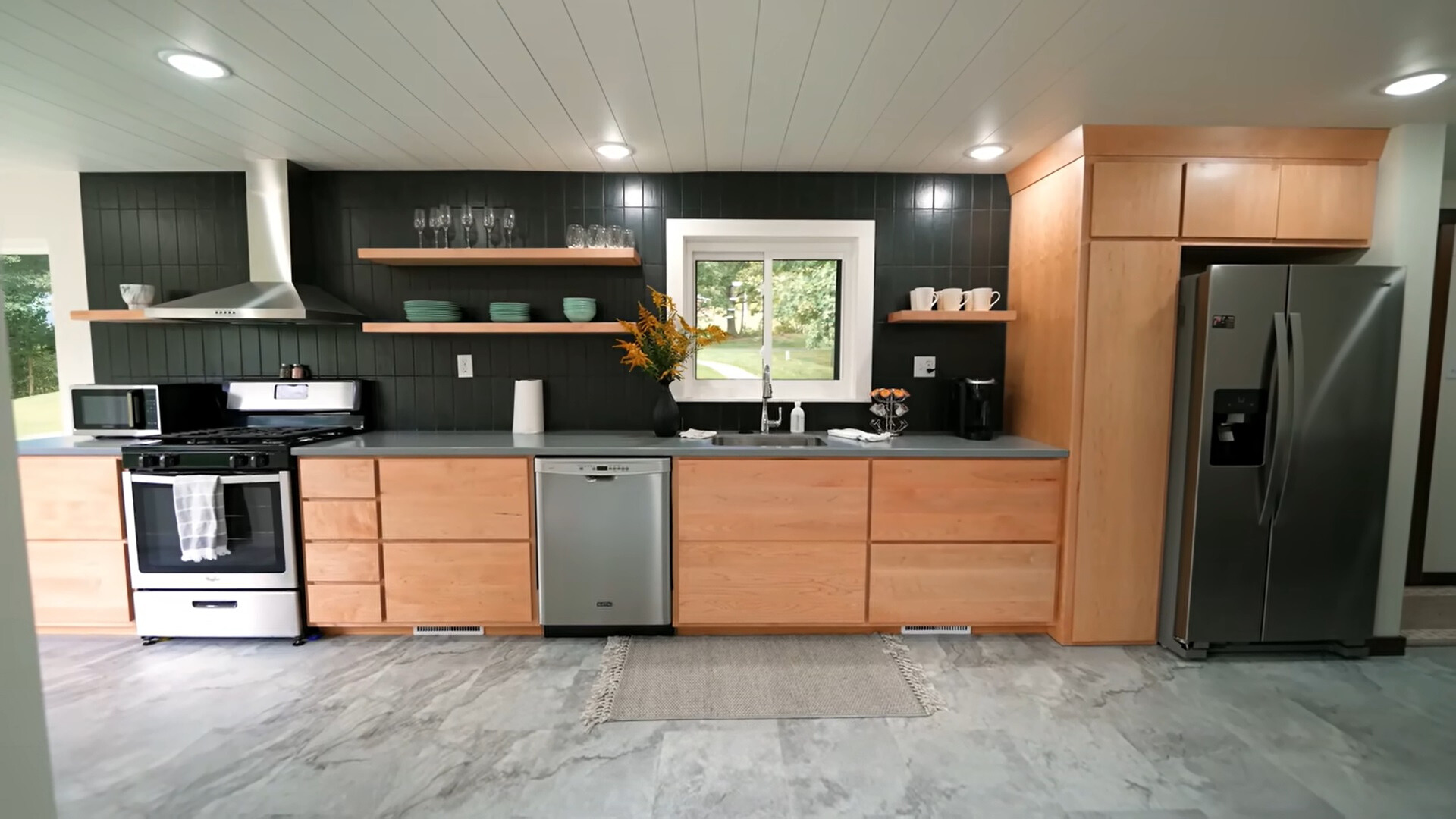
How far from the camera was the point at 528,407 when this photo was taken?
122 inches

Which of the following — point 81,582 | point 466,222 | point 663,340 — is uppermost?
point 466,222

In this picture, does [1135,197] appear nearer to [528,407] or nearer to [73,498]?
[528,407]

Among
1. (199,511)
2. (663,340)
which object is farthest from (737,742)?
(199,511)

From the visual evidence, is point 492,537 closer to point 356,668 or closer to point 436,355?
point 356,668

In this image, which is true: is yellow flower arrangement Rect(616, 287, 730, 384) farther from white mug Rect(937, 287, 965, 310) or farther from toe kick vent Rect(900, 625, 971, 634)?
toe kick vent Rect(900, 625, 971, 634)

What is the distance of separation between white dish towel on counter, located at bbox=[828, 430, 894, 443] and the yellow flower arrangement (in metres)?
0.76

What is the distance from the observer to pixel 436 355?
10.4 ft

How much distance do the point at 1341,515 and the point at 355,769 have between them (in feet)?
12.7

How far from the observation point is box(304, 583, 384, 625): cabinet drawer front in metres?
2.66

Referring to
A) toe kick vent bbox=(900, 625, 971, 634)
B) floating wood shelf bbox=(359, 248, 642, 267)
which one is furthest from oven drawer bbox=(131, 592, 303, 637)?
toe kick vent bbox=(900, 625, 971, 634)

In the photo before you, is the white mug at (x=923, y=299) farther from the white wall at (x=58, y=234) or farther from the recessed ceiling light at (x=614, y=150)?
the white wall at (x=58, y=234)

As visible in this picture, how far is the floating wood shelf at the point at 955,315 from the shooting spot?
290 centimetres

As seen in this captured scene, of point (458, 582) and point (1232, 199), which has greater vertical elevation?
point (1232, 199)

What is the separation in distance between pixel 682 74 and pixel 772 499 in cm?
171
